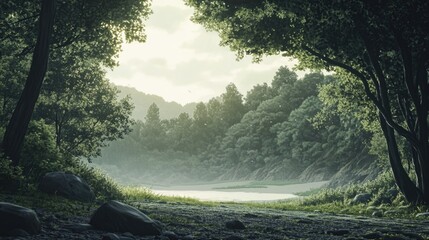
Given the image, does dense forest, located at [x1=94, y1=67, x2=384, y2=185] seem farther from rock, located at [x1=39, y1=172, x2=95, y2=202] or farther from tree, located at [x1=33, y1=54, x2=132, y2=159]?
rock, located at [x1=39, y1=172, x2=95, y2=202]

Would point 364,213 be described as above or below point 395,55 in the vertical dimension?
below

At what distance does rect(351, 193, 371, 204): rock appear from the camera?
30844 mm

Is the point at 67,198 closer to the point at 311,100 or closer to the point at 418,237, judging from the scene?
the point at 418,237

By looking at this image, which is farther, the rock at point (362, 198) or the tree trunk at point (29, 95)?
the rock at point (362, 198)

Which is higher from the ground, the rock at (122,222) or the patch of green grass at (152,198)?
the patch of green grass at (152,198)

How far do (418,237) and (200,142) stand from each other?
11629cm

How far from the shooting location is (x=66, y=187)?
16688 mm

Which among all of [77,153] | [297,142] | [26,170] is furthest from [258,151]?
[26,170]

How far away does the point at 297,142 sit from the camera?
84812 mm

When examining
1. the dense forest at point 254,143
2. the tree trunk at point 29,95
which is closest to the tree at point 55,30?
the tree trunk at point 29,95

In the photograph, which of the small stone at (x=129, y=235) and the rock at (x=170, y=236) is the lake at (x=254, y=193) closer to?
the rock at (x=170, y=236)

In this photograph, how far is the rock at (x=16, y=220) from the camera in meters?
8.00

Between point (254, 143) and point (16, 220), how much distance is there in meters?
95.9

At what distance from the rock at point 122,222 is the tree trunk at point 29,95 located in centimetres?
687
